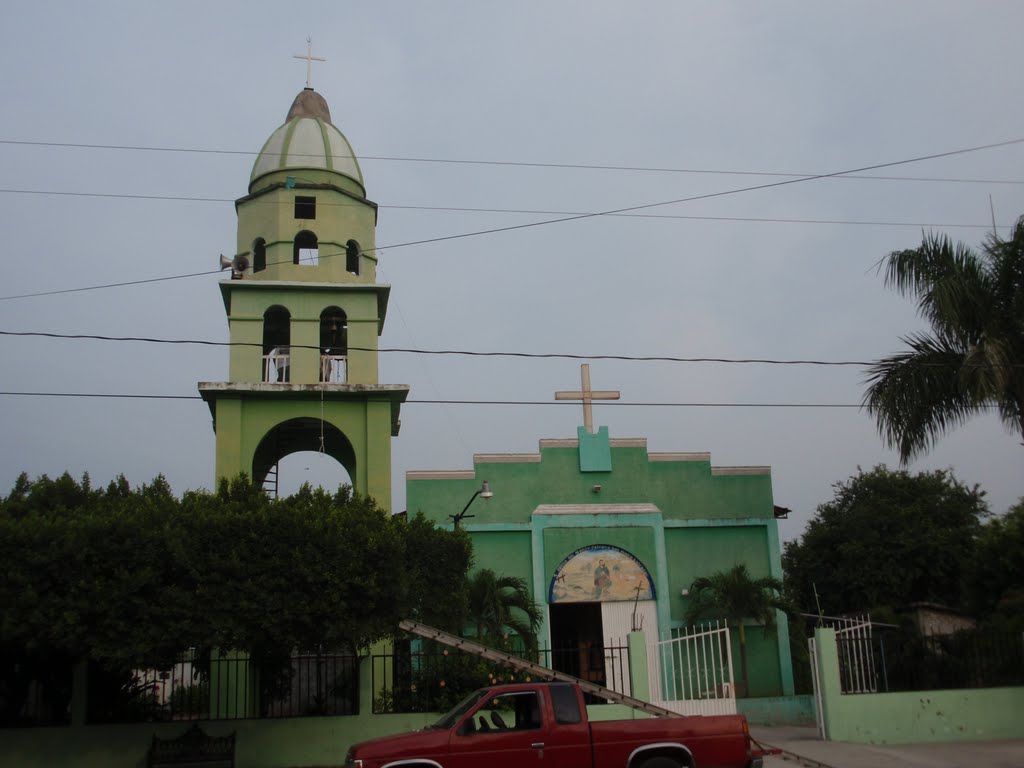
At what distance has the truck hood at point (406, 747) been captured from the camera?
12.2m

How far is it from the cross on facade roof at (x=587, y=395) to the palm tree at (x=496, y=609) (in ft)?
15.5

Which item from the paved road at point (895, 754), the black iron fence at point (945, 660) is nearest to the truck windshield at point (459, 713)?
the paved road at point (895, 754)

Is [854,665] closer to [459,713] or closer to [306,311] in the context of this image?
[459,713]

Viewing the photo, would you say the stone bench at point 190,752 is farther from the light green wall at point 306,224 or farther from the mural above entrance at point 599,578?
the light green wall at point 306,224

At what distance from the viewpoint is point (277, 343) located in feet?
82.0

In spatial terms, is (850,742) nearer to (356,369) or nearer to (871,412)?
(871,412)

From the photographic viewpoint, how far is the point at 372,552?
54.3 feet

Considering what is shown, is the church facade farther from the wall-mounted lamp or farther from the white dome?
the white dome

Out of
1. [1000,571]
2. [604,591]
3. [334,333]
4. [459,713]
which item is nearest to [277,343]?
[334,333]

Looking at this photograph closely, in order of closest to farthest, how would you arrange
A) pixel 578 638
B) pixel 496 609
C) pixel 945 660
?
pixel 945 660 < pixel 496 609 < pixel 578 638

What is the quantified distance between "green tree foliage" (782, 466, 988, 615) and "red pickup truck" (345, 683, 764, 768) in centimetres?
2612

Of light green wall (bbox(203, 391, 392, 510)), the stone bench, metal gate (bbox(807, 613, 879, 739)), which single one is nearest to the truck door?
the stone bench

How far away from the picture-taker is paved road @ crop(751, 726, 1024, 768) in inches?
622

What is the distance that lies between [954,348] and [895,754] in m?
7.57
